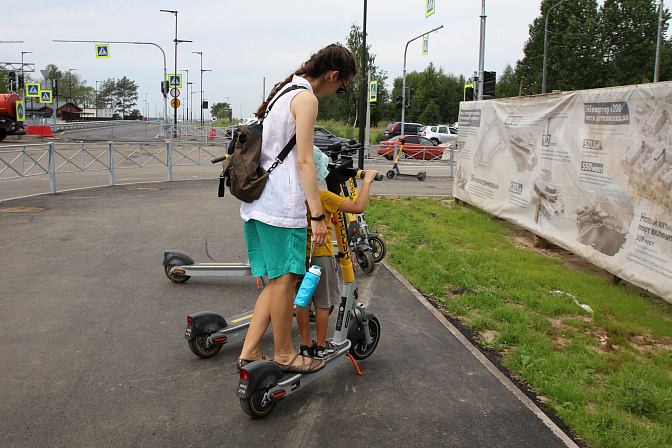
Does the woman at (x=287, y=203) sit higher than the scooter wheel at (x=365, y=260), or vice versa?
the woman at (x=287, y=203)

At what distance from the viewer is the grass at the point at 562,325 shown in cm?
341

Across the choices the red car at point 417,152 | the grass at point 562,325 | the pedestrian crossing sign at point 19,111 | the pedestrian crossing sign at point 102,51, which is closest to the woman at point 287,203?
the grass at point 562,325

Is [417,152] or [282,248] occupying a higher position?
[417,152]

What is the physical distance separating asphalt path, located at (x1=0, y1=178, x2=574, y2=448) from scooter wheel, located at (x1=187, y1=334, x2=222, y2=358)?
71mm

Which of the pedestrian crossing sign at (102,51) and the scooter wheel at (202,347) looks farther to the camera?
the pedestrian crossing sign at (102,51)

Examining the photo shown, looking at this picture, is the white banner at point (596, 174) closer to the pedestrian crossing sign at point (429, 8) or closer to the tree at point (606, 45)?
the pedestrian crossing sign at point (429, 8)

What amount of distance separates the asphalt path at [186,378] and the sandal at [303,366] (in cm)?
22

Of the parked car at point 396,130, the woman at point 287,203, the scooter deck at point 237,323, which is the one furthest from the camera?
the parked car at point 396,130

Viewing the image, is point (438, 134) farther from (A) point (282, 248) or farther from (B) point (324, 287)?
(A) point (282, 248)

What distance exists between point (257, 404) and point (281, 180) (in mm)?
1263

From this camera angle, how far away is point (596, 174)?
267 inches

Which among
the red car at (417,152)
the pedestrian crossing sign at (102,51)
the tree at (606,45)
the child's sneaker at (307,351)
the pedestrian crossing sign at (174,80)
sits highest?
the tree at (606,45)

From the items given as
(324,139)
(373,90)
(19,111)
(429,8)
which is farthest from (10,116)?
(429,8)

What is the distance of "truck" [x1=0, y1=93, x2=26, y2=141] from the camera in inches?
1109
